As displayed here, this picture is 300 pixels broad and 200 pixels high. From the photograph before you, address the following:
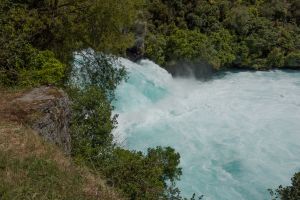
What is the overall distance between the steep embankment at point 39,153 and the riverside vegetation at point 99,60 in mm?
61

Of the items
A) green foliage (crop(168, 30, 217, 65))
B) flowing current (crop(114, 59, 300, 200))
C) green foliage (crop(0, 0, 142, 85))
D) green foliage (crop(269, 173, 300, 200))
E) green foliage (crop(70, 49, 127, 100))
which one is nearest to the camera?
green foliage (crop(269, 173, 300, 200))

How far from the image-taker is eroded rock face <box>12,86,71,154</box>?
30.9 feet

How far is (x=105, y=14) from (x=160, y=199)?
8.67 m

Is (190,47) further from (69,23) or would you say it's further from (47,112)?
(47,112)

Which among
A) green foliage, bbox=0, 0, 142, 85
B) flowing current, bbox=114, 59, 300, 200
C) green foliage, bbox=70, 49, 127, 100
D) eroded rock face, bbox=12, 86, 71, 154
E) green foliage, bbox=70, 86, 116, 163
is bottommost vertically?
flowing current, bbox=114, 59, 300, 200

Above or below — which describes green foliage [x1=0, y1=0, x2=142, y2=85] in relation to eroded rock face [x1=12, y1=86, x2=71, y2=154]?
below

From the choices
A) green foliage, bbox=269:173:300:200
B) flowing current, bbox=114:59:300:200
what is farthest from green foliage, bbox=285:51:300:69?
green foliage, bbox=269:173:300:200

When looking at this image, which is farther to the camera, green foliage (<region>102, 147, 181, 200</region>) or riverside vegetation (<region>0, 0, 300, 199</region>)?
riverside vegetation (<region>0, 0, 300, 199</region>)

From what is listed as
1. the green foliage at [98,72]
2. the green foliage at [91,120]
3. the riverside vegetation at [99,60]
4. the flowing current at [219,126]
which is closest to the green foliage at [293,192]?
the riverside vegetation at [99,60]

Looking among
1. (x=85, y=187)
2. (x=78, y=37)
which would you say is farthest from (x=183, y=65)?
(x=85, y=187)

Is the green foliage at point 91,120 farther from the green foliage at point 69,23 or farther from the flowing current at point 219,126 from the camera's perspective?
the flowing current at point 219,126

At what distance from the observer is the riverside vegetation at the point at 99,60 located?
10.7 m

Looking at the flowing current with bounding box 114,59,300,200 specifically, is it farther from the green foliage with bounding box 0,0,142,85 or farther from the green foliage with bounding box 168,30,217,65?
the green foliage with bounding box 0,0,142,85

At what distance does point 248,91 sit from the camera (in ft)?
87.4
